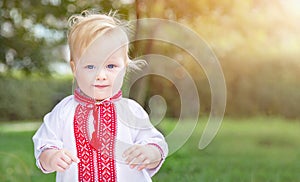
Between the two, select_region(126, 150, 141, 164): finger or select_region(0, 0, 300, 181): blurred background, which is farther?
select_region(0, 0, 300, 181): blurred background

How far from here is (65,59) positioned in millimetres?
5445

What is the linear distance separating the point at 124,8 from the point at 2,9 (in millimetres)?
1561

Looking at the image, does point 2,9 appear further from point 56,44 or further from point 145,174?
point 145,174

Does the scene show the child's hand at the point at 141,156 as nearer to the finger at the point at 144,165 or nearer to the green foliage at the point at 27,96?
the finger at the point at 144,165

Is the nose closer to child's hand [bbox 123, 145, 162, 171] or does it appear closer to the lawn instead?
child's hand [bbox 123, 145, 162, 171]

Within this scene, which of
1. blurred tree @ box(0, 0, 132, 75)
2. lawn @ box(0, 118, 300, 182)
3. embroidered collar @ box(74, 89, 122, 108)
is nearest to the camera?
embroidered collar @ box(74, 89, 122, 108)

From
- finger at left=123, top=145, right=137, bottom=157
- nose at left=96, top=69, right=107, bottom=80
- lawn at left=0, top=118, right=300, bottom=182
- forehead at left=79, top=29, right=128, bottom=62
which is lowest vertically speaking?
lawn at left=0, top=118, right=300, bottom=182

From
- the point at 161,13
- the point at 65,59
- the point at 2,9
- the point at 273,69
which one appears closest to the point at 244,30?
the point at 273,69

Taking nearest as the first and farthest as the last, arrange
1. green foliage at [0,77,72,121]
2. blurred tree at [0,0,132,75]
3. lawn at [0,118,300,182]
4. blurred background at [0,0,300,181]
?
lawn at [0,118,300,182]
blurred background at [0,0,300,181]
blurred tree at [0,0,132,75]
green foliage at [0,77,72,121]

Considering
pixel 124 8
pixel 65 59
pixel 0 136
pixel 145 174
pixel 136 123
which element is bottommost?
pixel 0 136

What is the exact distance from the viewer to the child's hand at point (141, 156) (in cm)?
167

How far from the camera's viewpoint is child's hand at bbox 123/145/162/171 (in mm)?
1669

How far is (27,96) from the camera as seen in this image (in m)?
5.83

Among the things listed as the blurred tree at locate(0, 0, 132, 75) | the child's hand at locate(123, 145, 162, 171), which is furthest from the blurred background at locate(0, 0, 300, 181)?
the child's hand at locate(123, 145, 162, 171)
